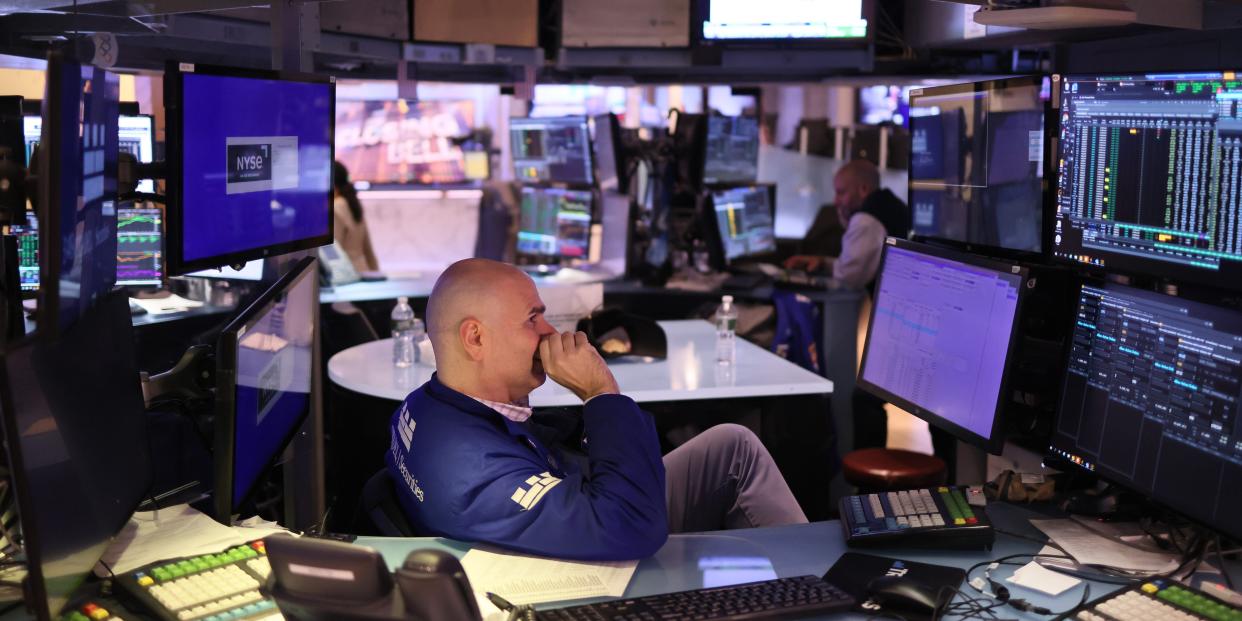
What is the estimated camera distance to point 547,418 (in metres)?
2.67

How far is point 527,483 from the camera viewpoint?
6.59 feet

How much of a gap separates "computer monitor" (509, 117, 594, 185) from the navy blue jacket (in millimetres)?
4191

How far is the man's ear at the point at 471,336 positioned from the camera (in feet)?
7.41

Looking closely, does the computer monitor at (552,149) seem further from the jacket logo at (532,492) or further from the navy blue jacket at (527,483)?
the jacket logo at (532,492)

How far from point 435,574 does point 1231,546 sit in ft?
4.85

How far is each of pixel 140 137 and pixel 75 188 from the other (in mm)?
2951

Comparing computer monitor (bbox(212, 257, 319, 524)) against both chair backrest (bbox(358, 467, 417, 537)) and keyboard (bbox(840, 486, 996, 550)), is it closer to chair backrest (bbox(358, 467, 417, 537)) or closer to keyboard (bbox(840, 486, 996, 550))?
chair backrest (bbox(358, 467, 417, 537))

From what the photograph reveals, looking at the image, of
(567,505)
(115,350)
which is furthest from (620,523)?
(115,350)

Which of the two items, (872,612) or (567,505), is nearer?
(872,612)

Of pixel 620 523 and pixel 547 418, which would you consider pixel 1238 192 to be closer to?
pixel 620 523

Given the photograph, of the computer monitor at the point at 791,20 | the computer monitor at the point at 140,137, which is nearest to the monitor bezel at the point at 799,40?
the computer monitor at the point at 791,20

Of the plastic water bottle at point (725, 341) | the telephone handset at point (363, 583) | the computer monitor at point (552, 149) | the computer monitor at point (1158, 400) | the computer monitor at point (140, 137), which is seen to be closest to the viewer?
the telephone handset at point (363, 583)

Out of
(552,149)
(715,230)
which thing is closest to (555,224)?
(552,149)

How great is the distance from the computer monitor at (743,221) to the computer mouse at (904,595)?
14.1 ft
